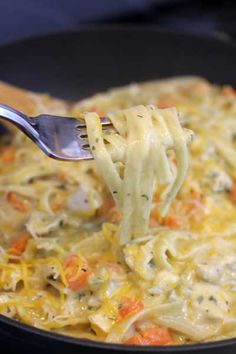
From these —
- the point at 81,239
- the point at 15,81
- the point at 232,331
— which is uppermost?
the point at 15,81

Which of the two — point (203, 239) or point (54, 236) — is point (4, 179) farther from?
point (203, 239)

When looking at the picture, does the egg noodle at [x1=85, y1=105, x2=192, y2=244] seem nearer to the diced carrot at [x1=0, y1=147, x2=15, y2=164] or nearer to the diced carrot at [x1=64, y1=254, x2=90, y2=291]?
the diced carrot at [x1=64, y1=254, x2=90, y2=291]

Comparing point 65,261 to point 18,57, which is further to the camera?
point 18,57

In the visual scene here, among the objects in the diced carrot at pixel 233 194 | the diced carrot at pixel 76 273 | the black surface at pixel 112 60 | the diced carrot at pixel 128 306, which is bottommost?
the diced carrot at pixel 128 306

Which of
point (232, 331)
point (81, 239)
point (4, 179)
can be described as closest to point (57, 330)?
point (81, 239)

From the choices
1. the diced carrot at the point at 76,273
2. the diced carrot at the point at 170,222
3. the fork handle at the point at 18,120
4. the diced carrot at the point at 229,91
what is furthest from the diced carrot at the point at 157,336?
the diced carrot at the point at 229,91

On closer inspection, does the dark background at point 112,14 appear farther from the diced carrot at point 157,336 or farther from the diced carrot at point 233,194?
the diced carrot at point 157,336

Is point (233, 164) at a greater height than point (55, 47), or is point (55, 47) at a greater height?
point (55, 47)

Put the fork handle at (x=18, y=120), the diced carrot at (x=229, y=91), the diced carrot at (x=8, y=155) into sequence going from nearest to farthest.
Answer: the fork handle at (x=18, y=120) → the diced carrot at (x=8, y=155) → the diced carrot at (x=229, y=91)
